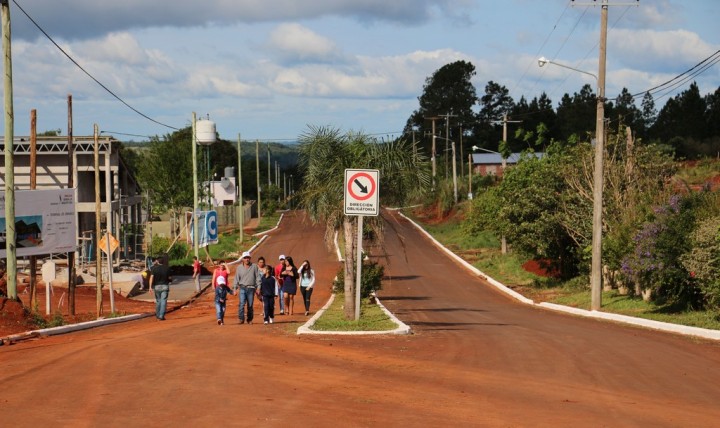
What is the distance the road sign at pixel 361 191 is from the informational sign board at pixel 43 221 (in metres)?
12.5

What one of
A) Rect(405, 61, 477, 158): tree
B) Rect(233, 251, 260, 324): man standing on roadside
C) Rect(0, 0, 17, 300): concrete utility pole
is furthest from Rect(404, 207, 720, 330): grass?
Rect(405, 61, 477, 158): tree

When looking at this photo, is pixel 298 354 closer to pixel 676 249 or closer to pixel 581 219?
pixel 676 249

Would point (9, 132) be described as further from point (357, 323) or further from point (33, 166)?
point (357, 323)

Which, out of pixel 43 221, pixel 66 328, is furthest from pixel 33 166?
pixel 66 328

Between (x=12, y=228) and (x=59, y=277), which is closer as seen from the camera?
(x=12, y=228)

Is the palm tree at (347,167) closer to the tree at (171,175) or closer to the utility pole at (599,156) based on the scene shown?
the utility pole at (599,156)

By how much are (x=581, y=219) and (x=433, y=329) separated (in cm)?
1710

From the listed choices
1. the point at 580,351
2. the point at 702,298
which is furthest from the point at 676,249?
the point at 580,351

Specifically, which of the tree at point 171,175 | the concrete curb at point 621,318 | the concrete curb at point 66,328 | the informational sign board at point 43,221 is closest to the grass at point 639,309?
the concrete curb at point 621,318

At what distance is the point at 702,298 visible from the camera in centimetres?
2417

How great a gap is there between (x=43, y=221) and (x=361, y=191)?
13177mm

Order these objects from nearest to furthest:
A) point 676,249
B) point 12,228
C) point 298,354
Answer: point 298,354, point 12,228, point 676,249

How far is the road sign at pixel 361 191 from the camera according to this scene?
57.9 feet

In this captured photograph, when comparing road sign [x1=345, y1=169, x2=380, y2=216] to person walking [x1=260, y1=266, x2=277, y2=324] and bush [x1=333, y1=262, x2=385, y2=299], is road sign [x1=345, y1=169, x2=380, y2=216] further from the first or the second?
bush [x1=333, y1=262, x2=385, y2=299]
